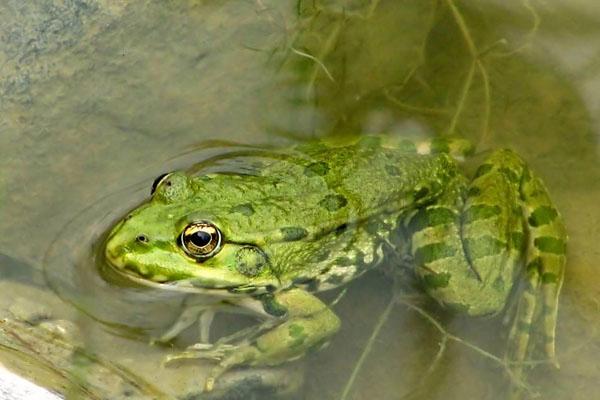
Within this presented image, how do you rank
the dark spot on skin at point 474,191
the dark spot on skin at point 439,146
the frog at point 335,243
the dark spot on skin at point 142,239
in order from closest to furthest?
1. the dark spot on skin at point 142,239
2. the frog at point 335,243
3. the dark spot on skin at point 474,191
4. the dark spot on skin at point 439,146

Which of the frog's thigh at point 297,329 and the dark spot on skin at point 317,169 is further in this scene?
the dark spot on skin at point 317,169

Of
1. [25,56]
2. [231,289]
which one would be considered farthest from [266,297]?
[25,56]

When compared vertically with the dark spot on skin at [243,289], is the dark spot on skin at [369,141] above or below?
above

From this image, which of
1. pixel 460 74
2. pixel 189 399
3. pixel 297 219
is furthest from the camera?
pixel 460 74

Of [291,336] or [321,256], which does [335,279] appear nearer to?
[321,256]

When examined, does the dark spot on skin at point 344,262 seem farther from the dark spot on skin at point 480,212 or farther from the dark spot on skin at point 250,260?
the dark spot on skin at point 480,212

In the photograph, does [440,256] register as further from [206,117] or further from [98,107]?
[98,107]

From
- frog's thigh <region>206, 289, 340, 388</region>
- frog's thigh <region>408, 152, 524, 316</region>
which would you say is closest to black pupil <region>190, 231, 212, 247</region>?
frog's thigh <region>206, 289, 340, 388</region>

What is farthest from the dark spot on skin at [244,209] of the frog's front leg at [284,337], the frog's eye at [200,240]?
the frog's front leg at [284,337]
